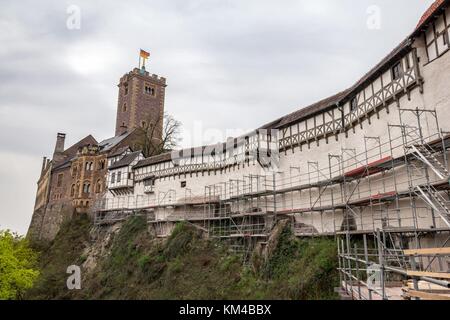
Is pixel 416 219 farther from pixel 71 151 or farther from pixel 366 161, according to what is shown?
pixel 71 151

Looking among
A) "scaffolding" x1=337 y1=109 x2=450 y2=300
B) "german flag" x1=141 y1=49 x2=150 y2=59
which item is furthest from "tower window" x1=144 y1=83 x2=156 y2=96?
"scaffolding" x1=337 y1=109 x2=450 y2=300

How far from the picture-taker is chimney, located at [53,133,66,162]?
47.2 m

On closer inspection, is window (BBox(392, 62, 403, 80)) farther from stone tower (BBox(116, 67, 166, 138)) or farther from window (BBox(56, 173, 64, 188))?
window (BBox(56, 173, 64, 188))

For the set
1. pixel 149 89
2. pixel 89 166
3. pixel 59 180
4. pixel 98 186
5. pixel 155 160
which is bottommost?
pixel 98 186

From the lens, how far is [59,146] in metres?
48.2

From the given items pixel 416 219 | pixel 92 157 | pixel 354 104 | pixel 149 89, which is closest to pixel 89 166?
pixel 92 157

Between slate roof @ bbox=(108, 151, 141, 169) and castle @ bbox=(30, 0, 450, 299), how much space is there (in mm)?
174

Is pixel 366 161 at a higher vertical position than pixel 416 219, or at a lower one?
higher

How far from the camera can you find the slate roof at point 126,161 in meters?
36.4

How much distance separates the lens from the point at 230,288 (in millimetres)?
18688

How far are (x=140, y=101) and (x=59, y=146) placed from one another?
1353 centimetres

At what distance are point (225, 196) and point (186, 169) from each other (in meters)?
5.60
